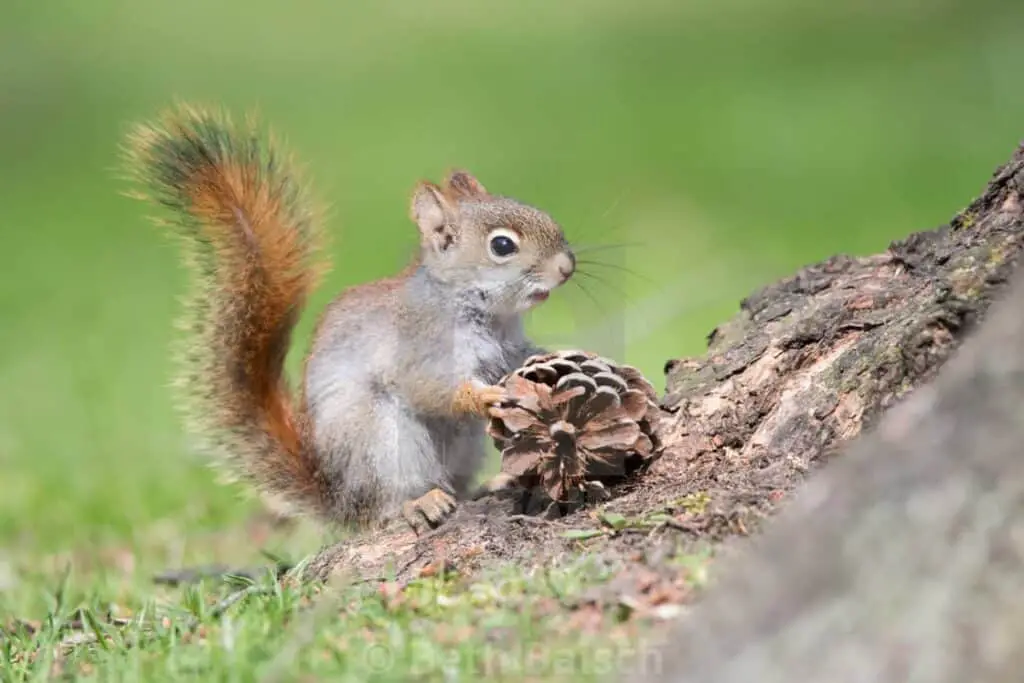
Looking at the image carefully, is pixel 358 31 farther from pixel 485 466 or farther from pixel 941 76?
pixel 485 466

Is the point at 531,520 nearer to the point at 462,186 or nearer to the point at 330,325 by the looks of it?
the point at 330,325

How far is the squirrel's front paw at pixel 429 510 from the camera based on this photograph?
6.41 feet

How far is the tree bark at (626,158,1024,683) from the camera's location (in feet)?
3.43

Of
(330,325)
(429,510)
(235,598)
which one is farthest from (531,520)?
(330,325)

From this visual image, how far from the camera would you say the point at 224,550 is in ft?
9.83

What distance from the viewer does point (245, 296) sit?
7.30ft

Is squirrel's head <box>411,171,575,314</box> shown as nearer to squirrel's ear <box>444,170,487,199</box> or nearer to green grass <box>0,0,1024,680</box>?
squirrel's ear <box>444,170,487,199</box>

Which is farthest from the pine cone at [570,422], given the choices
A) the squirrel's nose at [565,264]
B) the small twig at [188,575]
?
the small twig at [188,575]

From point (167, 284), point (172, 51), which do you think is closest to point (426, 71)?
point (172, 51)

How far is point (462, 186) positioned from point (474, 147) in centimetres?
498

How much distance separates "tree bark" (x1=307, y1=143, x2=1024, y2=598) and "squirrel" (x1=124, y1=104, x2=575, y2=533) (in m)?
0.23

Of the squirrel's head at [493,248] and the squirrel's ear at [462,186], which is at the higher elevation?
the squirrel's ear at [462,186]

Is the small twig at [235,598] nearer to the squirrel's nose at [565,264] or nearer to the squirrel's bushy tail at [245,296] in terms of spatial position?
the squirrel's bushy tail at [245,296]

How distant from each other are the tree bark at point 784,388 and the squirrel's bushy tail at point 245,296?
15.0 inches
